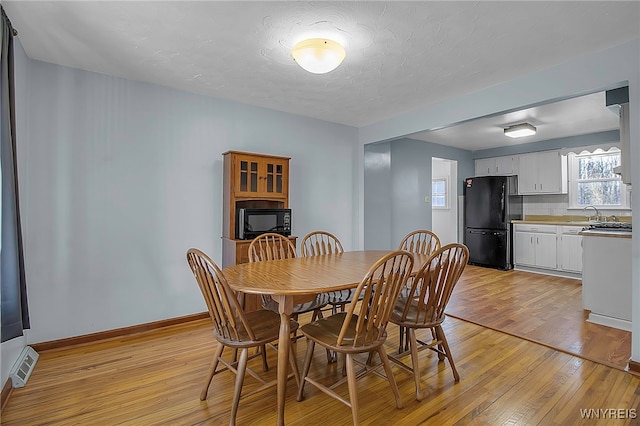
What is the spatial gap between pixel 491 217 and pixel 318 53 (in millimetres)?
5078

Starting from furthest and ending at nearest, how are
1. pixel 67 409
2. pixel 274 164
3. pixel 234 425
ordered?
pixel 274 164, pixel 67 409, pixel 234 425

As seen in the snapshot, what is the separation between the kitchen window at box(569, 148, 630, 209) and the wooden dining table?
14.9 ft

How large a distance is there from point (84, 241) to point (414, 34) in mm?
3095

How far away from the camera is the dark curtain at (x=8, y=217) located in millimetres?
1775

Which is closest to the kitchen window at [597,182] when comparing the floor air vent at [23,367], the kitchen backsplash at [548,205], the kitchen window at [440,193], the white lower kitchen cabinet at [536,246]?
the kitchen backsplash at [548,205]

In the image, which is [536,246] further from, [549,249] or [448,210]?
[448,210]

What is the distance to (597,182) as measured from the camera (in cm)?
525

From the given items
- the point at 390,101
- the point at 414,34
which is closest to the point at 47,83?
the point at 414,34

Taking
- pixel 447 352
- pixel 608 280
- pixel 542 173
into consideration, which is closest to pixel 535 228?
pixel 542 173

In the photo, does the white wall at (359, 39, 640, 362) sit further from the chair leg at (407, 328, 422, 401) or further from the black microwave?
the black microwave

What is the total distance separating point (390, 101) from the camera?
352 cm

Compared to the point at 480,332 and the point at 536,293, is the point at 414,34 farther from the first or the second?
the point at 536,293

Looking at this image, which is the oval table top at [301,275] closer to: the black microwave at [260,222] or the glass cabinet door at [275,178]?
the black microwave at [260,222]

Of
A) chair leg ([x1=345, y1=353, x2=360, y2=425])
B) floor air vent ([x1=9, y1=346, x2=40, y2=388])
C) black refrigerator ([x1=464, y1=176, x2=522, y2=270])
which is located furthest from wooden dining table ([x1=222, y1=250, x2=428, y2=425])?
black refrigerator ([x1=464, y1=176, x2=522, y2=270])
